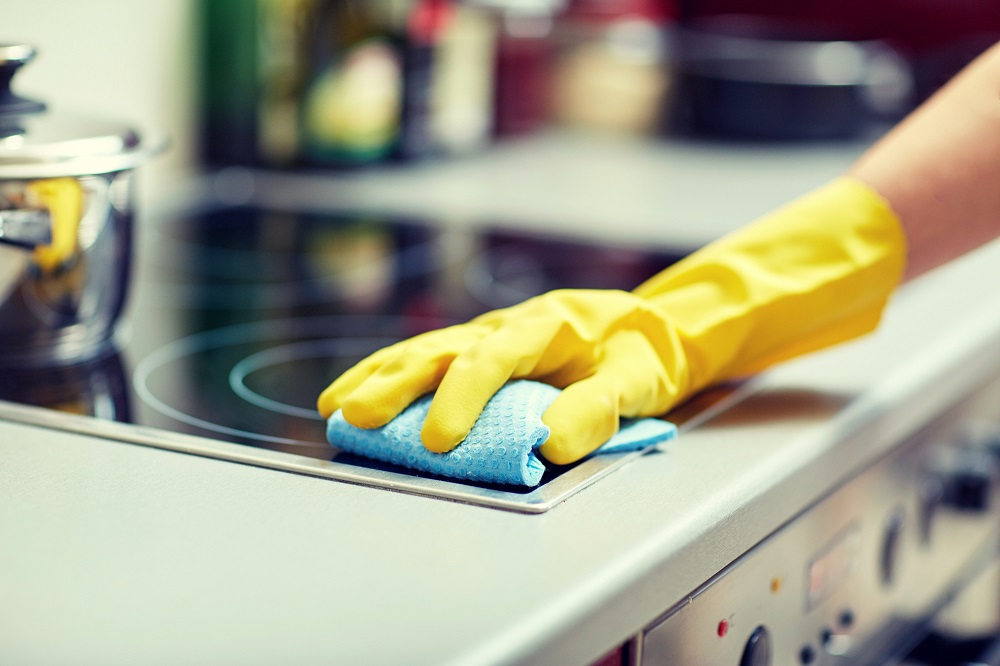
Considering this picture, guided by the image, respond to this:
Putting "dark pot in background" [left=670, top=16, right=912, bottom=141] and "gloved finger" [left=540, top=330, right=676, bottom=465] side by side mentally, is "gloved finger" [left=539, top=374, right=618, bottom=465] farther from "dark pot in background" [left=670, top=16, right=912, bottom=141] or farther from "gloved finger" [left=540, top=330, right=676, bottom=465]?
"dark pot in background" [left=670, top=16, right=912, bottom=141]

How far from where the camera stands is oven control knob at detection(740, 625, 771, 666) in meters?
0.63

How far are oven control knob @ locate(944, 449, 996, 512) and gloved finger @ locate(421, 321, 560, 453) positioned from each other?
420 mm

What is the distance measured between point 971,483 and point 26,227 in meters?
0.65

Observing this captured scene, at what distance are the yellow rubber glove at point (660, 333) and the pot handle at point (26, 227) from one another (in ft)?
0.66

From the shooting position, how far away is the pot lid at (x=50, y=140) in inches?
27.0

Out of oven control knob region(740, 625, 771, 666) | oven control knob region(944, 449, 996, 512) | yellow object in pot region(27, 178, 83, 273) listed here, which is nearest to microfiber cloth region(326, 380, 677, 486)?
oven control knob region(740, 625, 771, 666)

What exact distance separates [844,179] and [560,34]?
3.48 ft

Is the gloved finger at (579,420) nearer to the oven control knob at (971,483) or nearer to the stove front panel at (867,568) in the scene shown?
the stove front panel at (867,568)

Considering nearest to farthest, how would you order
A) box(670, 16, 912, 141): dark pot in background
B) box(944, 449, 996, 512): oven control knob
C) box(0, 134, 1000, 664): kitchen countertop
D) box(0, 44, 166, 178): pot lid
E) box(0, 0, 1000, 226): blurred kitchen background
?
box(0, 134, 1000, 664): kitchen countertop, box(0, 44, 166, 178): pot lid, box(944, 449, 996, 512): oven control knob, box(0, 0, 1000, 226): blurred kitchen background, box(670, 16, 912, 141): dark pot in background

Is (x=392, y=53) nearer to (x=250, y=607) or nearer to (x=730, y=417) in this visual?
(x=730, y=417)

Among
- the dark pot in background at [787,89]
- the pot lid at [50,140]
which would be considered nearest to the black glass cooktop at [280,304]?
the pot lid at [50,140]

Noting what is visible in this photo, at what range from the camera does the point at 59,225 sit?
0.71m

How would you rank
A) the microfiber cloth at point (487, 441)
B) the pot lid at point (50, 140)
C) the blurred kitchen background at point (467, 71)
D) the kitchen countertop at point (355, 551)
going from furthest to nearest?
the blurred kitchen background at point (467, 71) → the pot lid at point (50, 140) → the microfiber cloth at point (487, 441) → the kitchen countertop at point (355, 551)

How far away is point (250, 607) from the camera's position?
0.45 metres
